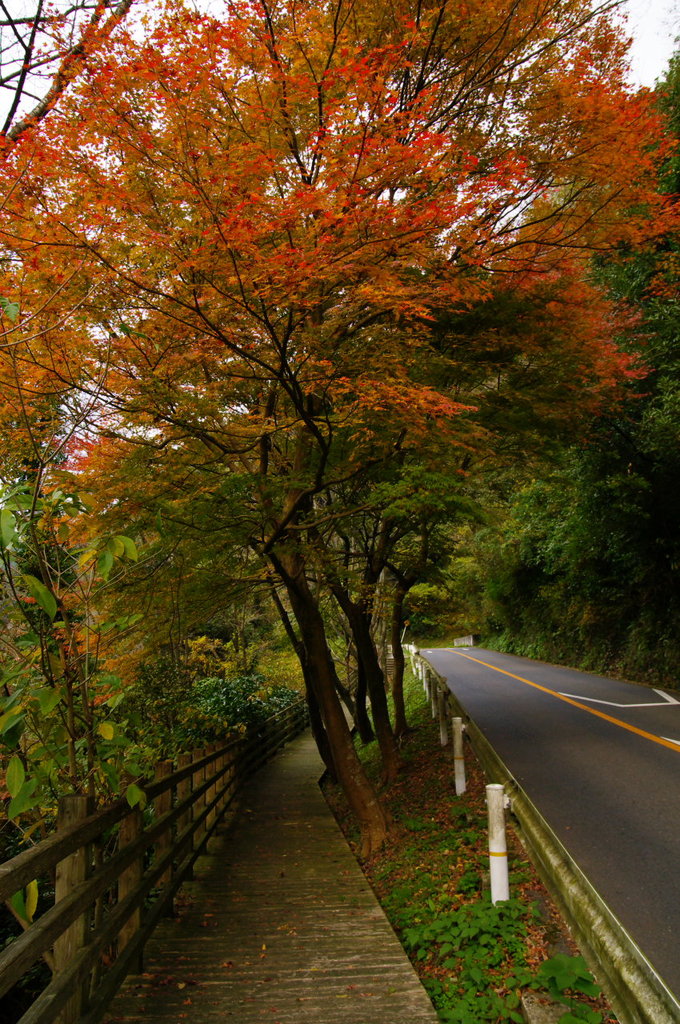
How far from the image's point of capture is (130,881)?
4.18 m

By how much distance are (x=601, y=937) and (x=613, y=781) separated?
3995 mm

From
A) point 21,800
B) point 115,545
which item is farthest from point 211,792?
point 115,545

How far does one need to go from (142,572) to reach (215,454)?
1891 millimetres

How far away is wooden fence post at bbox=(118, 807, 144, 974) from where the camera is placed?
4.06 metres

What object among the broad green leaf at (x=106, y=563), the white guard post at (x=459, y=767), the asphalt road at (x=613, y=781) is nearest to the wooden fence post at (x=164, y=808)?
the broad green leaf at (x=106, y=563)

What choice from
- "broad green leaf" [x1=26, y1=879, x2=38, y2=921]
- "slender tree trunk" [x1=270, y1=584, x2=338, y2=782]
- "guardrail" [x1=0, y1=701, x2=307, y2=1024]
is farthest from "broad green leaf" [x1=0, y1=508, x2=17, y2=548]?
"slender tree trunk" [x1=270, y1=584, x2=338, y2=782]

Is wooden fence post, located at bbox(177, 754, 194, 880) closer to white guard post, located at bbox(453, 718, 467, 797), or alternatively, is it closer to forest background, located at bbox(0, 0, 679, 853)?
forest background, located at bbox(0, 0, 679, 853)

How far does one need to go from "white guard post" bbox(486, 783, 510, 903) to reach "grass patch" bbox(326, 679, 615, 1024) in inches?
3.6

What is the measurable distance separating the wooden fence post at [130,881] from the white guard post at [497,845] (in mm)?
2388

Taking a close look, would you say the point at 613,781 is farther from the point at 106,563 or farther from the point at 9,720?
the point at 9,720

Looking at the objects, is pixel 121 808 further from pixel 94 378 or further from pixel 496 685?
pixel 496 685

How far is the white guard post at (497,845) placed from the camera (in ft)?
14.4

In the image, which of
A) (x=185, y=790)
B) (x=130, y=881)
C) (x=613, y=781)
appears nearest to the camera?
(x=130, y=881)

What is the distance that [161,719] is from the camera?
430 inches
